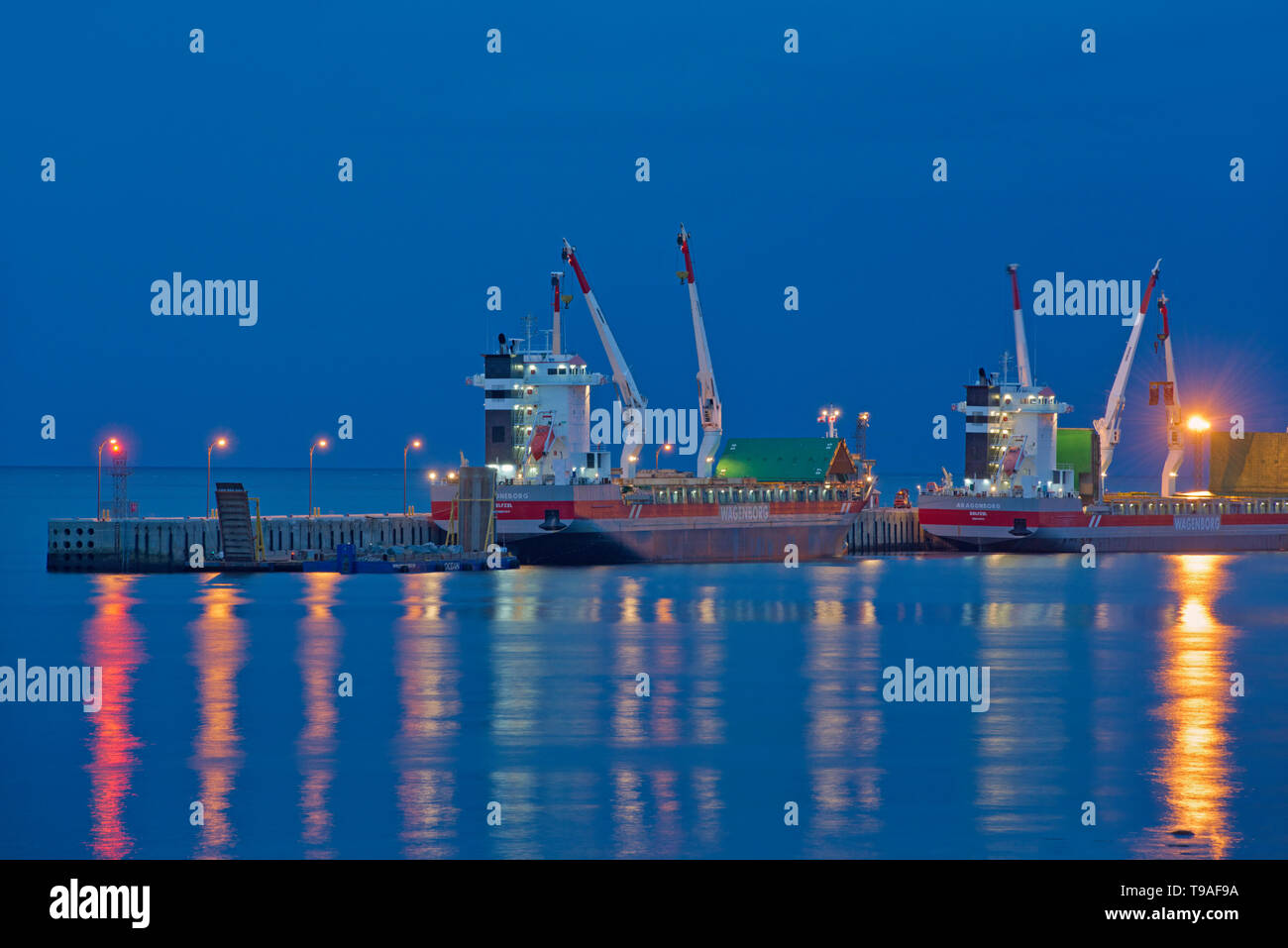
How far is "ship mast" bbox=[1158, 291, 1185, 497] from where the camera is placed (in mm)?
132125

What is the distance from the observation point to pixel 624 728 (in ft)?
141

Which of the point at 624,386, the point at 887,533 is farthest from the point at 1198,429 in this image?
the point at 624,386

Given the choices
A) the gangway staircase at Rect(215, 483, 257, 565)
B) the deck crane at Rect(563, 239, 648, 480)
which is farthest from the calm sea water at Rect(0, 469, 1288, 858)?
the deck crane at Rect(563, 239, 648, 480)

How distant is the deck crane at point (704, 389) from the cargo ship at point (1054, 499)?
15.2 meters

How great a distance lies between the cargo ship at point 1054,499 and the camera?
110375 mm

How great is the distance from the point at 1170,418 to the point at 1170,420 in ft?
0.52

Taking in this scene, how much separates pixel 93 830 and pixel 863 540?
305 feet

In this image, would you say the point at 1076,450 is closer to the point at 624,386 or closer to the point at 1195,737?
the point at 624,386

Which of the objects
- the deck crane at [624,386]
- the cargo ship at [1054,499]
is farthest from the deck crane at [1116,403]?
the deck crane at [624,386]

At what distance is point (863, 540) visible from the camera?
120 metres

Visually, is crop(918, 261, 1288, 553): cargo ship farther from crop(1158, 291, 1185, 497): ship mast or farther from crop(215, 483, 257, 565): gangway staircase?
crop(215, 483, 257, 565): gangway staircase

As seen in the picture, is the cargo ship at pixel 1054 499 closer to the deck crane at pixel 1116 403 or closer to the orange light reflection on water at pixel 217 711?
the deck crane at pixel 1116 403
